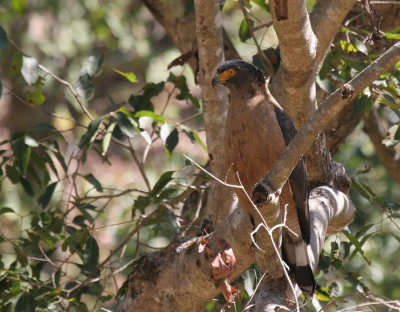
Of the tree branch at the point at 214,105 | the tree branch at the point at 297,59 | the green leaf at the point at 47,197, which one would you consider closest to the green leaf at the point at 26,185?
the green leaf at the point at 47,197

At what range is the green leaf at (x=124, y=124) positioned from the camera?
423 cm

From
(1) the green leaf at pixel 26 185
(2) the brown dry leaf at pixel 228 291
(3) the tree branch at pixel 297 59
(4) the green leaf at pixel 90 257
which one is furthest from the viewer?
(1) the green leaf at pixel 26 185

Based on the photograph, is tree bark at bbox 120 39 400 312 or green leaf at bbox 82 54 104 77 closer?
tree bark at bbox 120 39 400 312

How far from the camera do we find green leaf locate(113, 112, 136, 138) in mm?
4227

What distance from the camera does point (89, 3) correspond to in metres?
9.77

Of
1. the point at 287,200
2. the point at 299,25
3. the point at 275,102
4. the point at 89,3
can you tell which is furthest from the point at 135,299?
the point at 89,3

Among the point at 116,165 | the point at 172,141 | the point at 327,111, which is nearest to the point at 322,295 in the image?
the point at 172,141

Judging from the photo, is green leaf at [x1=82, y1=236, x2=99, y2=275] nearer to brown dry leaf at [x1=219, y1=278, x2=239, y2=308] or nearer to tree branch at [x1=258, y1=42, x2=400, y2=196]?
brown dry leaf at [x1=219, y1=278, x2=239, y2=308]

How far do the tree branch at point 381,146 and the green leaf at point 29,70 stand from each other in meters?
2.56

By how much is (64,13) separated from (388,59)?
794cm

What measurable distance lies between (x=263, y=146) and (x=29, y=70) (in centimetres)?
155

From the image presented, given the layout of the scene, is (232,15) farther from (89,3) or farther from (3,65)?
(3,65)

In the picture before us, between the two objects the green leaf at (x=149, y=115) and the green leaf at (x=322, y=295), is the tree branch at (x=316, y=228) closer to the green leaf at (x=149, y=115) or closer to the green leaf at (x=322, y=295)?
the green leaf at (x=322, y=295)

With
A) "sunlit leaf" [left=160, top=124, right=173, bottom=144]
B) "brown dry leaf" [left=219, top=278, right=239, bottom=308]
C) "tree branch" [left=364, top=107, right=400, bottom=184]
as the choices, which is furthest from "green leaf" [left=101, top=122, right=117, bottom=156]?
"tree branch" [left=364, top=107, right=400, bottom=184]
